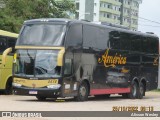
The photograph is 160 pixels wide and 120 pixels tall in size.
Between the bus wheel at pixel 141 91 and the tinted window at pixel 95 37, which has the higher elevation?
the tinted window at pixel 95 37

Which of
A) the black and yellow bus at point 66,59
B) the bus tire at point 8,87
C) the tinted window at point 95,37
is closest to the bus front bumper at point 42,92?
the black and yellow bus at point 66,59

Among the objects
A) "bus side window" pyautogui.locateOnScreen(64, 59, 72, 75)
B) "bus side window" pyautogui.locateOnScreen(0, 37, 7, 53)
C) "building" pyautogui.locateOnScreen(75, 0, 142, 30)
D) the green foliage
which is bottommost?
"bus side window" pyautogui.locateOnScreen(64, 59, 72, 75)

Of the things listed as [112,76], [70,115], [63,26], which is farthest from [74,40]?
[70,115]

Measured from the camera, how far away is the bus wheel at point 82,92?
24.5 meters

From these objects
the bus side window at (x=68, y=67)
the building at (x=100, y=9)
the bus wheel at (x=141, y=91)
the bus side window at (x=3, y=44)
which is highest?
the building at (x=100, y=9)

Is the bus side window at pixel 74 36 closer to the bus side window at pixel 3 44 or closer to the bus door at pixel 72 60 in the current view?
the bus door at pixel 72 60

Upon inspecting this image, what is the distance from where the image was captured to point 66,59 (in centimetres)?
2347

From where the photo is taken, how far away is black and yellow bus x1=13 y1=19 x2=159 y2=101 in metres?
23.2

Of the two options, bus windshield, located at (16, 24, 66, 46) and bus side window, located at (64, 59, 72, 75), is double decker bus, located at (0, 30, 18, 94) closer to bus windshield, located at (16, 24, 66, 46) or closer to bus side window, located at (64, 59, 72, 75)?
bus windshield, located at (16, 24, 66, 46)

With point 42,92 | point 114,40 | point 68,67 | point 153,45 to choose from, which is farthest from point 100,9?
point 42,92

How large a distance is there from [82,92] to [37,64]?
273 cm

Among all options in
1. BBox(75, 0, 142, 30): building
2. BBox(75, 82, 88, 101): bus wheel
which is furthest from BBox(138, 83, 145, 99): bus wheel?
BBox(75, 0, 142, 30): building

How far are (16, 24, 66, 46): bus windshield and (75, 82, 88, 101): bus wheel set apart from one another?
8.58 ft

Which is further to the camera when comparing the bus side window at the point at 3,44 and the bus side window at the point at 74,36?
the bus side window at the point at 3,44
